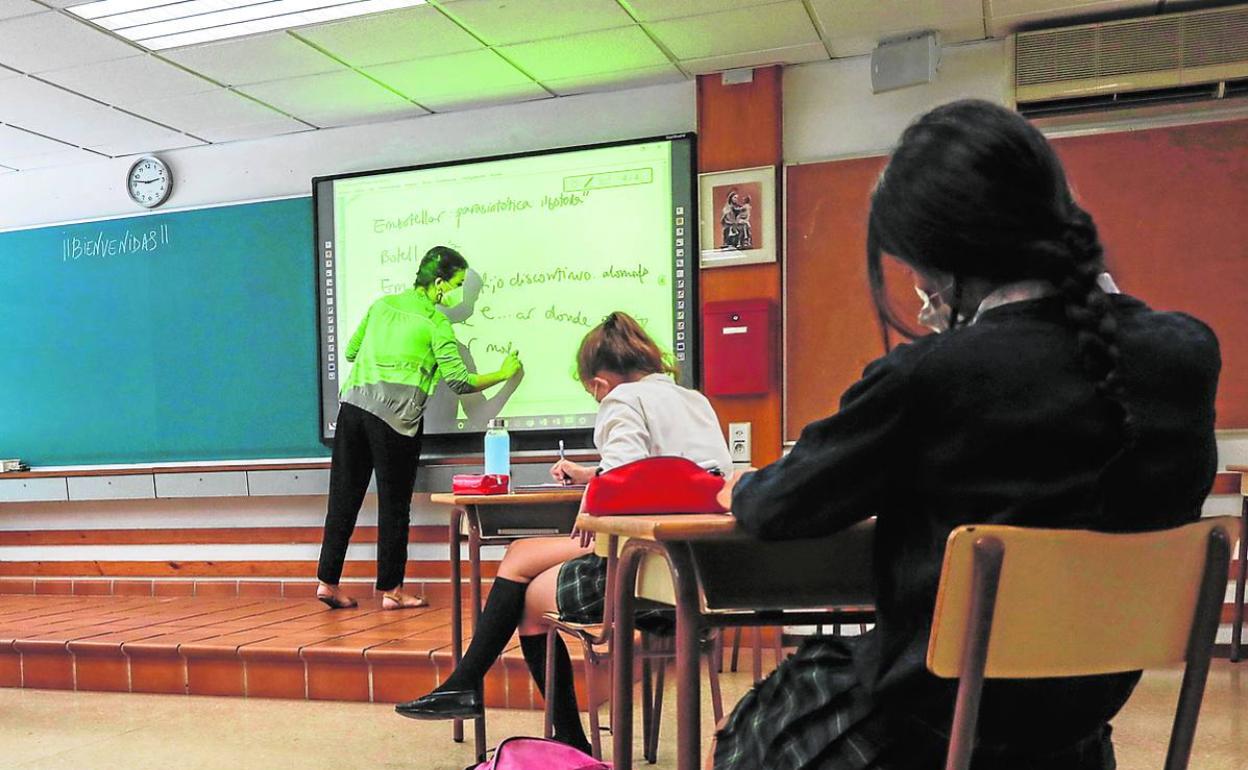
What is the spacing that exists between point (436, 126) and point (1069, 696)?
469 cm

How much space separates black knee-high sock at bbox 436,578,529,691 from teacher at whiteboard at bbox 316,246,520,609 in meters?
2.18

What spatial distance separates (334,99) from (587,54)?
1288 millimetres

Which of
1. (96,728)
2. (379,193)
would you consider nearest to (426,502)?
(379,193)

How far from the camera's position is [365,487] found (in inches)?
190

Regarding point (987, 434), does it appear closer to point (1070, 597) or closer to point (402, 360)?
point (1070, 597)

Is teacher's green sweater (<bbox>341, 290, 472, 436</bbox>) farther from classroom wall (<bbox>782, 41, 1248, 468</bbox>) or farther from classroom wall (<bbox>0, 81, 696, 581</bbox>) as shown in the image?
classroom wall (<bbox>782, 41, 1248, 468</bbox>)

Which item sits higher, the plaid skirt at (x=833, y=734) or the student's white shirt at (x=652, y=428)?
the student's white shirt at (x=652, y=428)

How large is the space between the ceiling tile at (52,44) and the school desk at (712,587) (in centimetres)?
361

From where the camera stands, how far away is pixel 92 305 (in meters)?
5.80

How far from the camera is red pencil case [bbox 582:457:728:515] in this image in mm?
1467

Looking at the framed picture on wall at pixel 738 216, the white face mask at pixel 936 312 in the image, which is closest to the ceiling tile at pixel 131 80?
the framed picture on wall at pixel 738 216

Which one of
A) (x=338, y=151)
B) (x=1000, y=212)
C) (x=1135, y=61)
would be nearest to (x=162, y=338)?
(x=338, y=151)

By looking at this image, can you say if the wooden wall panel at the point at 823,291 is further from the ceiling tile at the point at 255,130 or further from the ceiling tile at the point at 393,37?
the ceiling tile at the point at 255,130

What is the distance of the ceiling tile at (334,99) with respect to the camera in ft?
15.6
